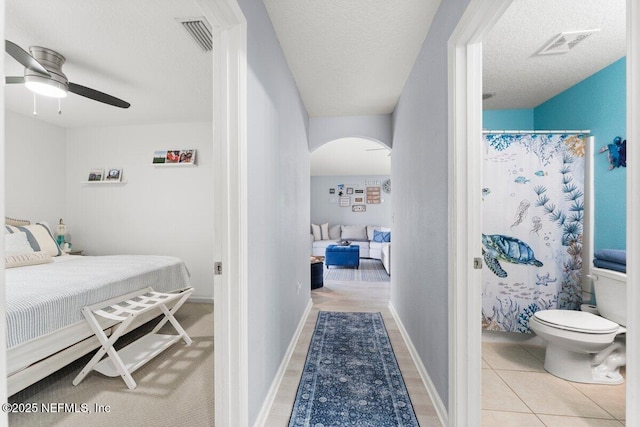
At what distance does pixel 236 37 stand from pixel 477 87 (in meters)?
1.17

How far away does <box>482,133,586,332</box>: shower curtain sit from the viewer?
2.38m

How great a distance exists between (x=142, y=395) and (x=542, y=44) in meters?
3.68

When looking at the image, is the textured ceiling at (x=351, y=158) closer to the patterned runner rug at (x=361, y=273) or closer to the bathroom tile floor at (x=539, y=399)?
the patterned runner rug at (x=361, y=273)

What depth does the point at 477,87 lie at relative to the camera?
4.49 ft

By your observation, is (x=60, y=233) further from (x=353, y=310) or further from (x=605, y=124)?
(x=605, y=124)

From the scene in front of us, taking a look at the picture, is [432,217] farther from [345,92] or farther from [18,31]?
[18,31]

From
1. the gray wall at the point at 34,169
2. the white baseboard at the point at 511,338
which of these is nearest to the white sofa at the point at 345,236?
the white baseboard at the point at 511,338

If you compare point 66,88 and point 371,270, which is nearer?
point 66,88

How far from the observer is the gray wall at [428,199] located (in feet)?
5.12

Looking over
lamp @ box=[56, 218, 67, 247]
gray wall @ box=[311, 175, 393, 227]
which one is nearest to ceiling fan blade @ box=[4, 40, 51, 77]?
lamp @ box=[56, 218, 67, 247]

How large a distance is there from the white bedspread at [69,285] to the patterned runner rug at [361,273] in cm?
285

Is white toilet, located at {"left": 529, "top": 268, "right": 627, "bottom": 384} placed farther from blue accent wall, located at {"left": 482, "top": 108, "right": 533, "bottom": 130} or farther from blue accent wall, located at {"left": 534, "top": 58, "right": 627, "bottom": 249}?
blue accent wall, located at {"left": 482, "top": 108, "right": 533, "bottom": 130}

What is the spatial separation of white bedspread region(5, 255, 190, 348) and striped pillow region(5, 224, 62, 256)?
164 millimetres

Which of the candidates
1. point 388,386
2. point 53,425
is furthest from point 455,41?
point 53,425
